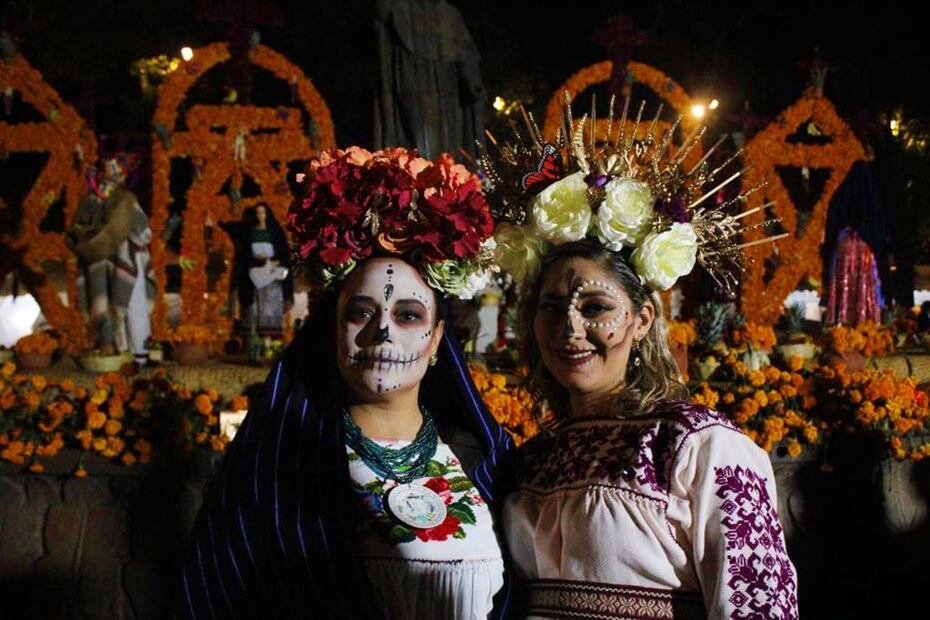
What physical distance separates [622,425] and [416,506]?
57cm

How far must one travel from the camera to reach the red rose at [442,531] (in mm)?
2299

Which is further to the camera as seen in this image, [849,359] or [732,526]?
[849,359]

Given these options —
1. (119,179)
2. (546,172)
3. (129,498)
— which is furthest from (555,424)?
(119,179)

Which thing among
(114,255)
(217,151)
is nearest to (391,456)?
(114,255)

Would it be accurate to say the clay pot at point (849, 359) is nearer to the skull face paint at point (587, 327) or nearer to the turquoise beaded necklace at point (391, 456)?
the skull face paint at point (587, 327)

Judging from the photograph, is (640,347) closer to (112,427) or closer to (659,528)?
(659,528)

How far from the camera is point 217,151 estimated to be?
32.4 ft

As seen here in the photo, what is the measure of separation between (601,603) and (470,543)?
1.21ft

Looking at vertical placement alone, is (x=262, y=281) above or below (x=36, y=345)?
above

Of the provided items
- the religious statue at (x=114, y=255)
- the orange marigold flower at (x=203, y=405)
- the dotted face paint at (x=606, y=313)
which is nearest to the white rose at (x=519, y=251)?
the dotted face paint at (x=606, y=313)

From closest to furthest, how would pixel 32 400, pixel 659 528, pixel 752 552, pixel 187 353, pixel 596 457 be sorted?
pixel 752 552 < pixel 659 528 < pixel 596 457 < pixel 32 400 < pixel 187 353

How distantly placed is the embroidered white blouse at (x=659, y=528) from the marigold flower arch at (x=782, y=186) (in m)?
8.85

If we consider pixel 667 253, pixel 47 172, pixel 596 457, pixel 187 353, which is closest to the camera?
pixel 596 457

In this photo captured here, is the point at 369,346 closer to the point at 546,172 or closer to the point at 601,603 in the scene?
the point at 546,172
